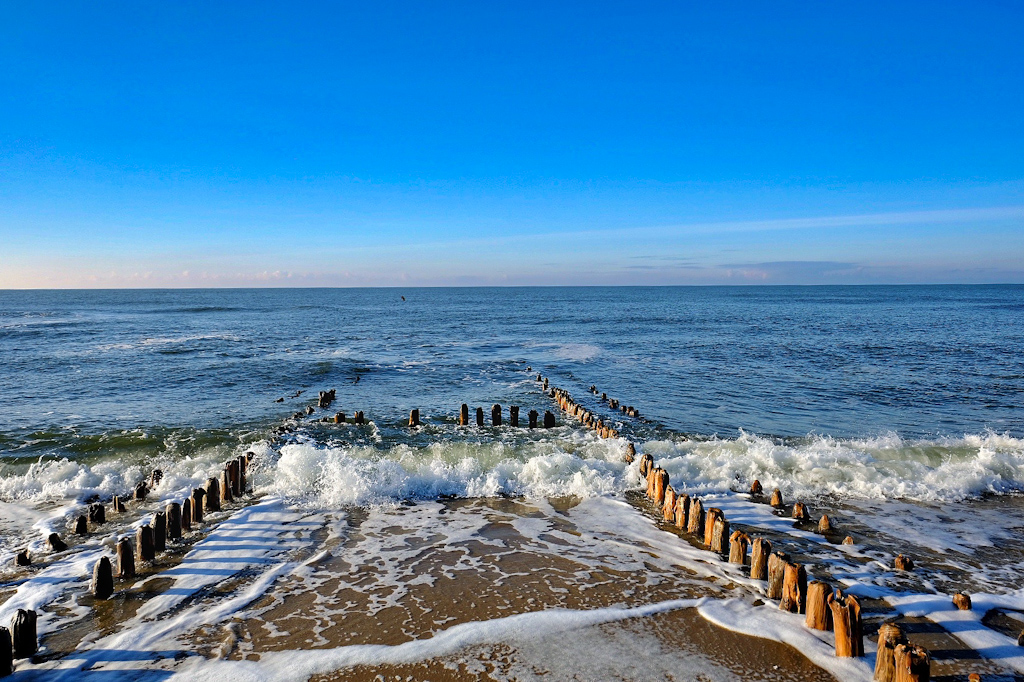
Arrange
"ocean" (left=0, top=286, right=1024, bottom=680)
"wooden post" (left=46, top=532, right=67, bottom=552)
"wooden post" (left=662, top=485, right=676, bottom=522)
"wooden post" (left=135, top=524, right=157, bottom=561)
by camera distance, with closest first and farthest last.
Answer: "ocean" (left=0, top=286, right=1024, bottom=680) < "wooden post" (left=135, top=524, right=157, bottom=561) < "wooden post" (left=46, top=532, right=67, bottom=552) < "wooden post" (left=662, top=485, right=676, bottom=522)

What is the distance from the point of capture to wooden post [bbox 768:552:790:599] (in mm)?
8533

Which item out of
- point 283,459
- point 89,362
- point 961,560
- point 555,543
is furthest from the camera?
point 89,362

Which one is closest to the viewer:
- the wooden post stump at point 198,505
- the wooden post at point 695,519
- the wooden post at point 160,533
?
the wooden post at point 160,533

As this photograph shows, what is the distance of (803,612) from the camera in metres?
8.17

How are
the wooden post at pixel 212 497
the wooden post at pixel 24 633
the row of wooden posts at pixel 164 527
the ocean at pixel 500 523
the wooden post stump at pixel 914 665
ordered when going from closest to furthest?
the wooden post stump at pixel 914 665, the wooden post at pixel 24 633, the ocean at pixel 500 523, the row of wooden posts at pixel 164 527, the wooden post at pixel 212 497

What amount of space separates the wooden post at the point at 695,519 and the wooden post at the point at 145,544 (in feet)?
31.7

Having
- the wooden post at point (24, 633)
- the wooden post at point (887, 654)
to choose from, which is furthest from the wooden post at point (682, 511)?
the wooden post at point (24, 633)

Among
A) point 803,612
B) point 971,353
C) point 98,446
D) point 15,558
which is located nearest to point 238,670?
point 15,558

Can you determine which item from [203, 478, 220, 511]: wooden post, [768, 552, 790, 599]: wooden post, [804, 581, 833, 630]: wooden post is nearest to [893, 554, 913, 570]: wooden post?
[768, 552, 790, 599]: wooden post

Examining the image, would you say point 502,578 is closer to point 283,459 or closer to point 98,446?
point 283,459

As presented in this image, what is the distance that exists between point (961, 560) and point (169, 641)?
41.7ft

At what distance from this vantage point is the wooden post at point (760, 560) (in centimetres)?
912

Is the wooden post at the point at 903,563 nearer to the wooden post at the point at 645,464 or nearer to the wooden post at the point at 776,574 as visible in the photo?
the wooden post at the point at 776,574

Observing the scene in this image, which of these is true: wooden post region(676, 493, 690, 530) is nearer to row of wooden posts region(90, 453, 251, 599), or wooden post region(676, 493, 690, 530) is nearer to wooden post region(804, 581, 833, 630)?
wooden post region(804, 581, 833, 630)
